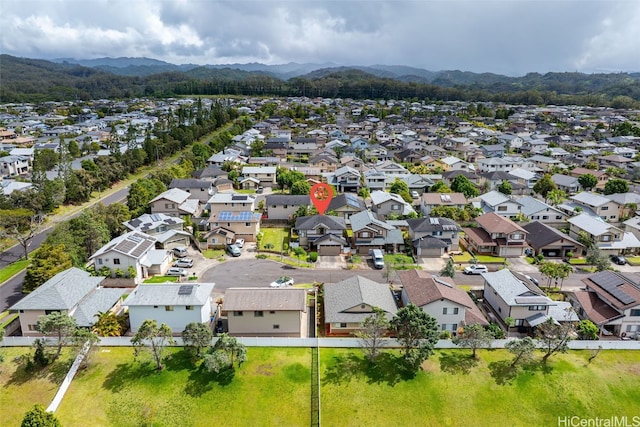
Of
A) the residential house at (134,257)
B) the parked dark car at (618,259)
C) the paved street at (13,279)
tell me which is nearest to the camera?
the paved street at (13,279)

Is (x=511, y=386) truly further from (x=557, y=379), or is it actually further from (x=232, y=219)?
(x=232, y=219)

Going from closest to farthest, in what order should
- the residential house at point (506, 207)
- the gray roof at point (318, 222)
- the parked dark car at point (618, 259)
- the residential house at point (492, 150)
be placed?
the parked dark car at point (618, 259)
the gray roof at point (318, 222)
the residential house at point (506, 207)
the residential house at point (492, 150)

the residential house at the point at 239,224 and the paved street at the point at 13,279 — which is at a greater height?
the residential house at the point at 239,224

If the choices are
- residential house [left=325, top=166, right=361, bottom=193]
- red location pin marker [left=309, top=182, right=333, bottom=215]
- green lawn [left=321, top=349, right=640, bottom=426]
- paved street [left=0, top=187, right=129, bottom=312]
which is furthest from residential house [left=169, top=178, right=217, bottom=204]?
green lawn [left=321, top=349, right=640, bottom=426]

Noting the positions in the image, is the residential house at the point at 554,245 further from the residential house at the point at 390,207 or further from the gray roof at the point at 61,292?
the gray roof at the point at 61,292

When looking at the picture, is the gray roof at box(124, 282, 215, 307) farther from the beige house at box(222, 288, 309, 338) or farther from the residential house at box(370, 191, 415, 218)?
the residential house at box(370, 191, 415, 218)

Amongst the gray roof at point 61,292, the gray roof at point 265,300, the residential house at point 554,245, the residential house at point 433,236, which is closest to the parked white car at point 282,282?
the gray roof at point 265,300

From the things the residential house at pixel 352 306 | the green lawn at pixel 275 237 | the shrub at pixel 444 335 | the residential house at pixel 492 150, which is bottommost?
the green lawn at pixel 275 237
